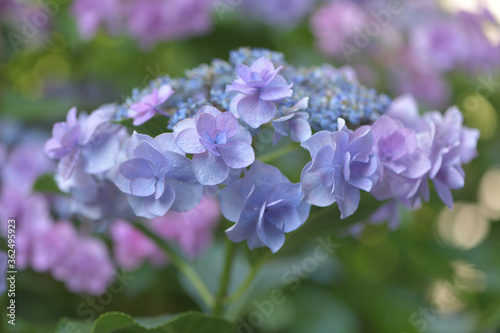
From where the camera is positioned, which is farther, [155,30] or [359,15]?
[359,15]

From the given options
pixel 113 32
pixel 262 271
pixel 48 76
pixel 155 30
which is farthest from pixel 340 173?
pixel 48 76

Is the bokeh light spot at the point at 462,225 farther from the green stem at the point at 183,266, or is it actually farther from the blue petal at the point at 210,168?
the blue petal at the point at 210,168

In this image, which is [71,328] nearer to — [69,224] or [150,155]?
[150,155]

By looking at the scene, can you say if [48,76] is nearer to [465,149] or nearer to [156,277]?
[156,277]

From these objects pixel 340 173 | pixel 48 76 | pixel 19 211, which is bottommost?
pixel 48 76

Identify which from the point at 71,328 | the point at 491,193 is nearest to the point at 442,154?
the point at 71,328

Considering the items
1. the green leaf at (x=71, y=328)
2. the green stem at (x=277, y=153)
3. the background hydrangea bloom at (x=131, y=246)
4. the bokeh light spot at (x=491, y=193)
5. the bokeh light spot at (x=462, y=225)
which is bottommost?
the bokeh light spot at (x=462, y=225)

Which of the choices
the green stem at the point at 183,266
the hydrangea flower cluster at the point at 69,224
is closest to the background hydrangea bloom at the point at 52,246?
the hydrangea flower cluster at the point at 69,224
